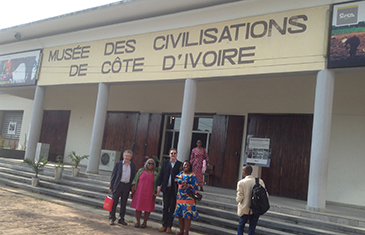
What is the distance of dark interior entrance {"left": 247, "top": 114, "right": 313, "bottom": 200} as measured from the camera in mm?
8828

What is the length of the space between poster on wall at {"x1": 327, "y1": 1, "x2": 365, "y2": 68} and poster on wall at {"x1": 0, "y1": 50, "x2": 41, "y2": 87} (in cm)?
972

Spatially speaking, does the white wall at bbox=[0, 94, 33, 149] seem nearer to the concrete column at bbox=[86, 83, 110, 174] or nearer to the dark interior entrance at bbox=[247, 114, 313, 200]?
the concrete column at bbox=[86, 83, 110, 174]

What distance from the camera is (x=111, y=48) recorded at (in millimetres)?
10023

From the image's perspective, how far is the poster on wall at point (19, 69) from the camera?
11.9m

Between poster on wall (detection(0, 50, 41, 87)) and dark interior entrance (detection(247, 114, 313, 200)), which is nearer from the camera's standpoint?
dark interior entrance (detection(247, 114, 313, 200))

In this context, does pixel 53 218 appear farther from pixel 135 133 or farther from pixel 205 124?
pixel 135 133

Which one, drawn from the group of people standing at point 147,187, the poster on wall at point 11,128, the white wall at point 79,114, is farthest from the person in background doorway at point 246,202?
the poster on wall at point 11,128

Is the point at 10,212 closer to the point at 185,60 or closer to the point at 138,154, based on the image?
the point at 185,60

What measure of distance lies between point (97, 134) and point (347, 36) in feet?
22.9

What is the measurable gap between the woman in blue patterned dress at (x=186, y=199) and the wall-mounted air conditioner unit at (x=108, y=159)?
6.26 metres

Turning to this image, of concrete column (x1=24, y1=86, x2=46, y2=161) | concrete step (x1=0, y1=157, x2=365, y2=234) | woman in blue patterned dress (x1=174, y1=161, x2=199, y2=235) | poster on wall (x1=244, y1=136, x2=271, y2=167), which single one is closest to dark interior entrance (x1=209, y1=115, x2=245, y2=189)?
poster on wall (x1=244, y1=136, x2=271, y2=167)

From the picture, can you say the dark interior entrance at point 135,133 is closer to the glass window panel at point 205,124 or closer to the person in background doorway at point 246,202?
the glass window panel at point 205,124

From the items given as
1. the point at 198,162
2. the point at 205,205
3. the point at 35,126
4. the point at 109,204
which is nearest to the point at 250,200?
the point at 205,205

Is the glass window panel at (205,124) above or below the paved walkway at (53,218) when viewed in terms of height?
above
